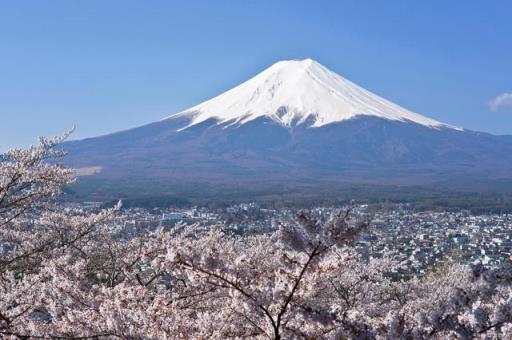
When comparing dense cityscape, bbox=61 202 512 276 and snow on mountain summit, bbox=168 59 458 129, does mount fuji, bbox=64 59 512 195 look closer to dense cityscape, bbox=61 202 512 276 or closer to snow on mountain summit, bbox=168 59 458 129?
snow on mountain summit, bbox=168 59 458 129

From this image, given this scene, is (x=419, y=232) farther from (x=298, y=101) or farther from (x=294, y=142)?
(x=298, y=101)

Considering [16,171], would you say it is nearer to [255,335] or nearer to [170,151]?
Answer: [255,335]

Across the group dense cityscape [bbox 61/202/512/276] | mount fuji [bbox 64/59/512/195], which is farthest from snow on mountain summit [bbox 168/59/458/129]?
dense cityscape [bbox 61/202/512/276]

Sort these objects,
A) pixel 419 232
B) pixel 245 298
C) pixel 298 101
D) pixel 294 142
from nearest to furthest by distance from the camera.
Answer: pixel 245 298 → pixel 419 232 → pixel 294 142 → pixel 298 101

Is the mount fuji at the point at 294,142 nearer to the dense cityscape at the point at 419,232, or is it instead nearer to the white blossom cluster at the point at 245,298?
the dense cityscape at the point at 419,232

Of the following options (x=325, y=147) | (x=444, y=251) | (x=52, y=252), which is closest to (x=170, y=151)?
(x=325, y=147)

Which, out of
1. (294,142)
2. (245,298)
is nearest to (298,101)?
(294,142)

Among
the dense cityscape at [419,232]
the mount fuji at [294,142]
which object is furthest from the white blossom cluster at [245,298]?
the mount fuji at [294,142]
